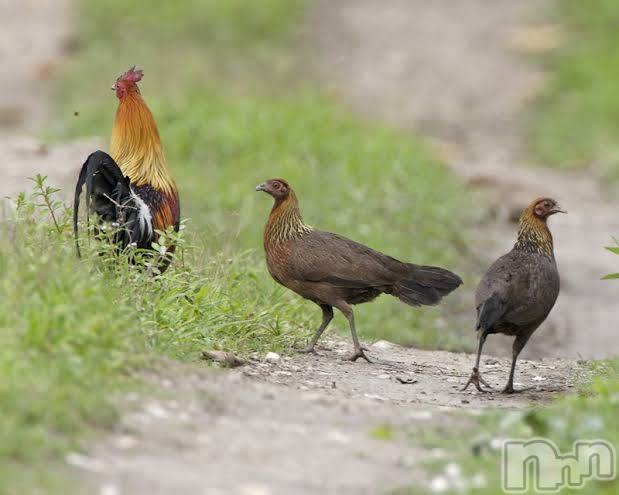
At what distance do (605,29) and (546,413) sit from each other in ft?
45.8

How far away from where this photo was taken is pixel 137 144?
764 cm

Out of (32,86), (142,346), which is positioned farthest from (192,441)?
(32,86)

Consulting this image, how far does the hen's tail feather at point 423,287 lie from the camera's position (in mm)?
7332

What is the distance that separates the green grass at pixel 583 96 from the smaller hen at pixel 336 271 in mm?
8331

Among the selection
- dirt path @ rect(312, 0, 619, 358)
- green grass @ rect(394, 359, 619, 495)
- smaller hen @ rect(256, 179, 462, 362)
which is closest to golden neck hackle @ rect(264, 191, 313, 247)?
smaller hen @ rect(256, 179, 462, 362)

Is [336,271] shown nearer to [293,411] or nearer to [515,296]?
[515,296]

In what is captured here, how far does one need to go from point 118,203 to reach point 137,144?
0.74m

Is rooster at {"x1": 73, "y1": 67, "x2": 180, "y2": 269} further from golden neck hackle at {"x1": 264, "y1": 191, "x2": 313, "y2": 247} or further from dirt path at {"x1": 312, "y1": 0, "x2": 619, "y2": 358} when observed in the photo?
dirt path at {"x1": 312, "y1": 0, "x2": 619, "y2": 358}

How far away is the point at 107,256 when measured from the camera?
652cm

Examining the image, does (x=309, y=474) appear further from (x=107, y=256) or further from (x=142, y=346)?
(x=107, y=256)

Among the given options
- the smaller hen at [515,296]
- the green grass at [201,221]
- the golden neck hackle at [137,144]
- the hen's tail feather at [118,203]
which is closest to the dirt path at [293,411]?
the green grass at [201,221]

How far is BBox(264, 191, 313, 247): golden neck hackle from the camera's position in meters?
7.39

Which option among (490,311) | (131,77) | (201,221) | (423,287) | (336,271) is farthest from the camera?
(201,221)

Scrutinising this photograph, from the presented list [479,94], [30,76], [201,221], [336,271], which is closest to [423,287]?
[336,271]
